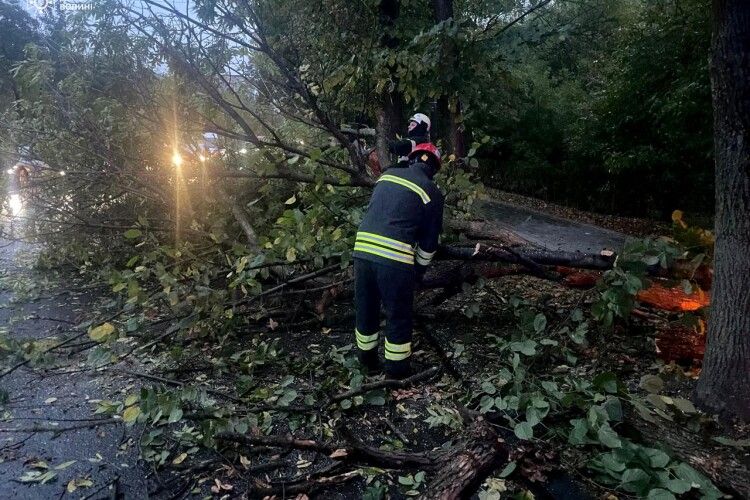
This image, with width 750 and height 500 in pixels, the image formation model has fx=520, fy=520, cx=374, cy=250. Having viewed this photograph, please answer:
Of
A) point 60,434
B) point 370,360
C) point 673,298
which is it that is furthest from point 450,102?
point 60,434

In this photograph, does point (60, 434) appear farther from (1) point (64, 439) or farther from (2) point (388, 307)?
(2) point (388, 307)

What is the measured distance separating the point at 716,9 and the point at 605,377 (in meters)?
1.92

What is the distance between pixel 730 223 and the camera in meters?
2.67

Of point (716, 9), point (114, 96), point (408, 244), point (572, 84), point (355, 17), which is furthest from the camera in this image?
point (572, 84)

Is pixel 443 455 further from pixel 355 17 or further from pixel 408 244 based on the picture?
pixel 355 17

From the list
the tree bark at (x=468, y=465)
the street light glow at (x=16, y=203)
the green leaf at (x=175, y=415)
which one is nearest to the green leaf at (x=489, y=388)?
the tree bark at (x=468, y=465)

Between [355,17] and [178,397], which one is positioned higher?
[355,17]

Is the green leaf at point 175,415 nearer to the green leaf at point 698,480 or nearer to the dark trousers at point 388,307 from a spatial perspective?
the dark trousers at point 388,307

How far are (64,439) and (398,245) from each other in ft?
7.22

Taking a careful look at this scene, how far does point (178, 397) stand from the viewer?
2.72 metres

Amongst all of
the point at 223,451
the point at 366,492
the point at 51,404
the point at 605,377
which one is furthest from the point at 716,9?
the point at 51,404

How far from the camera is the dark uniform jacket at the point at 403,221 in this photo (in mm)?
3217

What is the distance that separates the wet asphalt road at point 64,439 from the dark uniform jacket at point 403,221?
5.76 ft

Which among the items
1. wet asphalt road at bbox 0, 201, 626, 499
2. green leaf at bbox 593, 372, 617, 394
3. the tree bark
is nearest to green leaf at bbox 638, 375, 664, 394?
green leaf at bbox 593, 372, 617, 394
